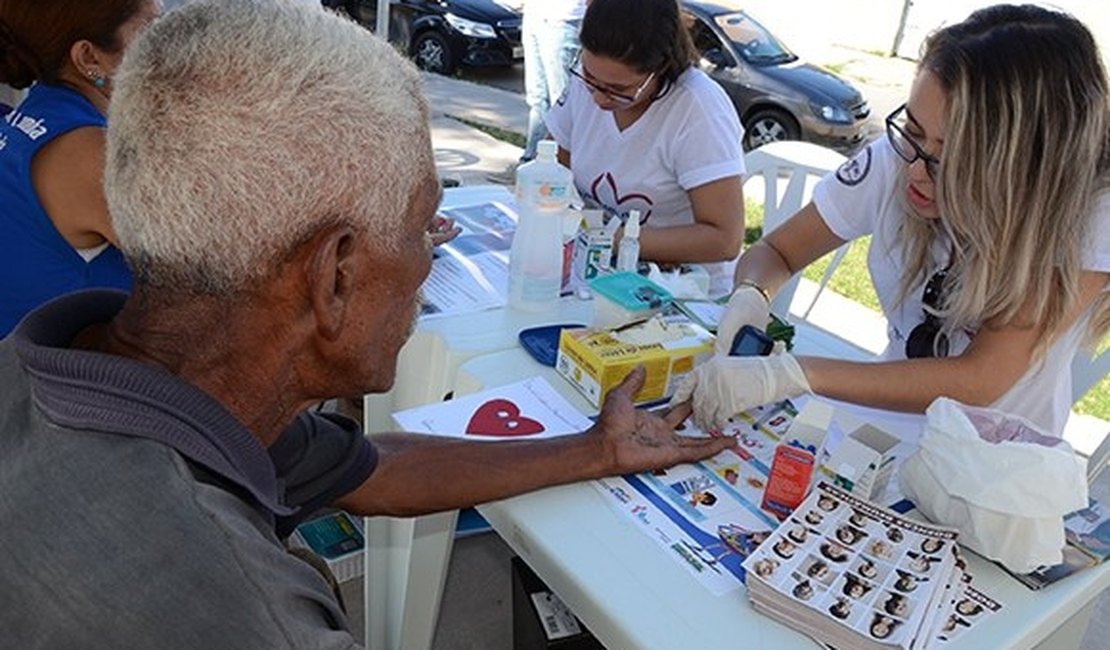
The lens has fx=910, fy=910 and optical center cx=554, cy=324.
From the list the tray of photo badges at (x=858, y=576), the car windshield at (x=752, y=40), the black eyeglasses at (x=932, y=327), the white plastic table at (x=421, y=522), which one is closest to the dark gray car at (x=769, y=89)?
the car windshield at (x=752, y=40)

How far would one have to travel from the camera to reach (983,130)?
1524 millimetres

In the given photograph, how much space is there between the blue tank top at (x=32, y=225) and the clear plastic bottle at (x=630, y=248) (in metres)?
0.98

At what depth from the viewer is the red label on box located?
1274mm

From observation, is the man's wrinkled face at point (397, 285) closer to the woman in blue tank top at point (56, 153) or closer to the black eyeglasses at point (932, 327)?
the woman in blue tank top at point (56, 153)

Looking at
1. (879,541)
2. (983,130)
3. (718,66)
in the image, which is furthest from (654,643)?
(718,66)

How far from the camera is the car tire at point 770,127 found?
23.2ft

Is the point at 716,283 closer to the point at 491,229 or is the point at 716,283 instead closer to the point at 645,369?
the point at 491,229

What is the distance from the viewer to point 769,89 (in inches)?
275

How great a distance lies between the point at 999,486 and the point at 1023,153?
63 cm

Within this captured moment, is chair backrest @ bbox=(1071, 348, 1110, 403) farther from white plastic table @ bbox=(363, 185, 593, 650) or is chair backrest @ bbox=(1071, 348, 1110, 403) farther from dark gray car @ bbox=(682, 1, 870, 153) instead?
dark gray car @ bbox=(682, 1, 870, 153)

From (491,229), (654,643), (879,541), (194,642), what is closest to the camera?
(194,642)

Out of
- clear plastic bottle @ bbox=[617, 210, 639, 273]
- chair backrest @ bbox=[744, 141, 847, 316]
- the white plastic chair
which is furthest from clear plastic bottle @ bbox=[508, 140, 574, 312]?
the white plastic chair

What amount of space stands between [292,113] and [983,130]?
3.94 feet

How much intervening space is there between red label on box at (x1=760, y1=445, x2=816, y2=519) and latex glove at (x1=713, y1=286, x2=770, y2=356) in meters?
0.37
